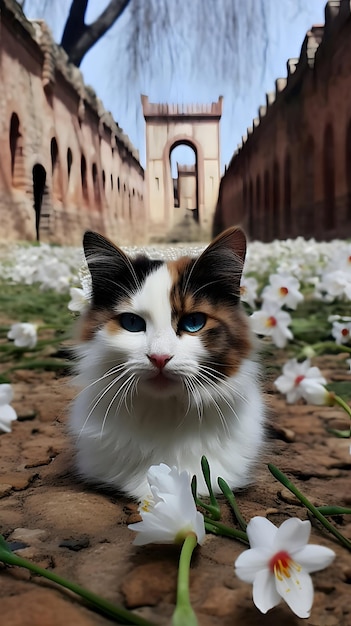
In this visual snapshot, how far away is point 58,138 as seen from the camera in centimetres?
163

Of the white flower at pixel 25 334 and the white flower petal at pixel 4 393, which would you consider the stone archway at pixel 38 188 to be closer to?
the white flower at pixel 25 334

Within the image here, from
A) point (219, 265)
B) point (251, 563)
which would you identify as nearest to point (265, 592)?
point (251, 563)

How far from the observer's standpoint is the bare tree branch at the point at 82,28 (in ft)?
4.90

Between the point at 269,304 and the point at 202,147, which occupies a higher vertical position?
the point at 202,147

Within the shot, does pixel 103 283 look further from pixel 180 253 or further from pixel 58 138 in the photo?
pixel 58 138

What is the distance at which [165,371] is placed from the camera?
24.2 inches

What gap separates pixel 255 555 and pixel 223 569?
0.30 ft

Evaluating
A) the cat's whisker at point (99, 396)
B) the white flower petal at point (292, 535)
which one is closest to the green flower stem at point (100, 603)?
the white flower petal at point (292, 535)

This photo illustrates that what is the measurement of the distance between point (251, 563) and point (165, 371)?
222mm

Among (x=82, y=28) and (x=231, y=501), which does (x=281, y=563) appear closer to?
(x=231, y=501)

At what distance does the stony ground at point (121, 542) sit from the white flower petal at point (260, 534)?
0.06 m

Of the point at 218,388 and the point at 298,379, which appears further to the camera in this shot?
the point at 298,379

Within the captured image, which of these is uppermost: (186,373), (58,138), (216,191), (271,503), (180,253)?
(58,138)

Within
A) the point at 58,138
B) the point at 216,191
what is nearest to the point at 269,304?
the point at 216,191
